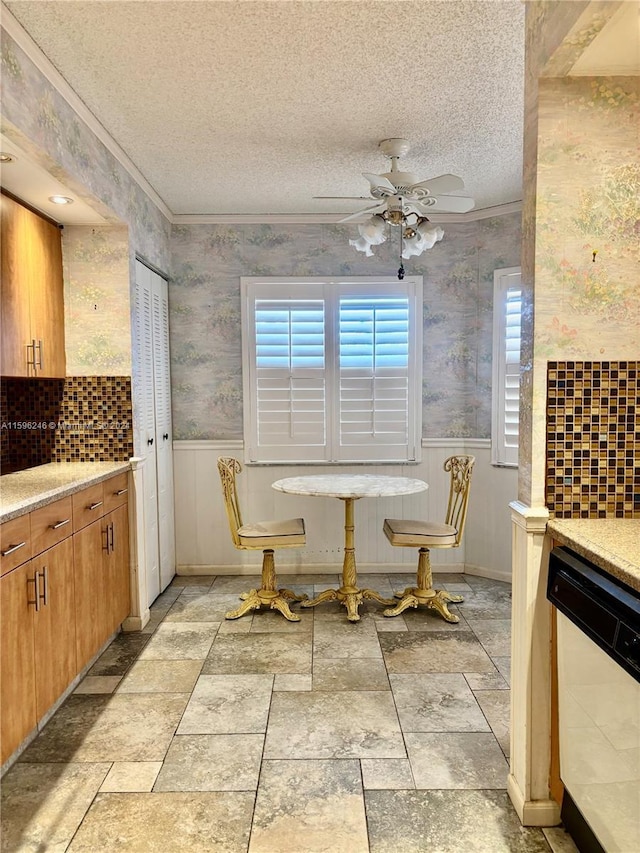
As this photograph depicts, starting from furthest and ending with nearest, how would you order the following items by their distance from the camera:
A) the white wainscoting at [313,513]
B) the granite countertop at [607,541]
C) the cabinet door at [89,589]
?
1. the white wainscoting at [313,513]
2. the cabinet door at [89,589]
3. the granite countertop at [607,541]

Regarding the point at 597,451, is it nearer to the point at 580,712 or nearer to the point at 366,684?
the point at 580,712

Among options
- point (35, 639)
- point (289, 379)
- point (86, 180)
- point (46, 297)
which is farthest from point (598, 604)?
point (289, 379)

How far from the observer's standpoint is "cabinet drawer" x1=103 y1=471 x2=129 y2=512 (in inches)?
121

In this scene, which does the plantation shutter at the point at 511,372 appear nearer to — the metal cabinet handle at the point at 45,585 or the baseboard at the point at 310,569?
the baseboard at the point at 310,569

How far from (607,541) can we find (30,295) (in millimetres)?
2821

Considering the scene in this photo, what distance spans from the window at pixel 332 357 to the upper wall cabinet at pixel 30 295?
148cm

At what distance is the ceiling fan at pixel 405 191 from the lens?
282cm

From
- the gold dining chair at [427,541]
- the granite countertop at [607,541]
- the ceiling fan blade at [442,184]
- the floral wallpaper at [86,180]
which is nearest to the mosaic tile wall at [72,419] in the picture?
the floral wallpaper at [86,180]

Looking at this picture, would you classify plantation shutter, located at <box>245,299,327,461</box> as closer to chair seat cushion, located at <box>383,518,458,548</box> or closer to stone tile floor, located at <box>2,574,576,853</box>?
chair seat cushion, located at <box>383,518,458,548</box>

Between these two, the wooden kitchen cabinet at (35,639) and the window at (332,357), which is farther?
the window at (332,357)

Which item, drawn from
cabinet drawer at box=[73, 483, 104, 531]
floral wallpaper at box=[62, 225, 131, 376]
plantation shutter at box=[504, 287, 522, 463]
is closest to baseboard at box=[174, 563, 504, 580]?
plantation shutter at box=[504, 287, 522, 463]

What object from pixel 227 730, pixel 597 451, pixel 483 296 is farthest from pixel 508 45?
pixel 227 730

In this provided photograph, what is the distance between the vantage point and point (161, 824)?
188cm

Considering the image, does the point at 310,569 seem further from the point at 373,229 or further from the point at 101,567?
the point at 373,229
